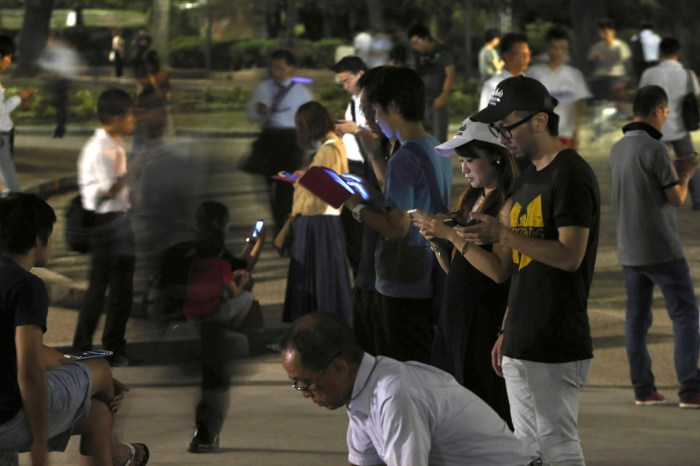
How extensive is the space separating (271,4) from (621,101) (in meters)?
19.0

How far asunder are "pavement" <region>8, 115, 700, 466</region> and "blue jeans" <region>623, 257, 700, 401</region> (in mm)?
151

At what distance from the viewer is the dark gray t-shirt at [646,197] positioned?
793 cm

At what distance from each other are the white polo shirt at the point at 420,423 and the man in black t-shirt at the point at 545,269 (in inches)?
25.5

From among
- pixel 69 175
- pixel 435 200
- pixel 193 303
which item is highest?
pixel 435 200

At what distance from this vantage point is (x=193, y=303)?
24.6 feet

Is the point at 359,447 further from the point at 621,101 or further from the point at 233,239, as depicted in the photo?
the point at 621,101

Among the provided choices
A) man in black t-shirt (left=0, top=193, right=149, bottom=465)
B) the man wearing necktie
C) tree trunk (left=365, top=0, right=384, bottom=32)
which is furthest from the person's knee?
tree trunk (left=365, top=0, right=384, bottom=32)

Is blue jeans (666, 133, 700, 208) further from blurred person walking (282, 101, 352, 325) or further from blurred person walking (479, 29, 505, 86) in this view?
blurred person walking (479, 29, 505, 86)

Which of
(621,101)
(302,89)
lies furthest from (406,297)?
(621,101)

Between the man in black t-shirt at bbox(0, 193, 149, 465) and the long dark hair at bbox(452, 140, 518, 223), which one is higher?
the long dark hair at bbox(452, 140, 518, 223)

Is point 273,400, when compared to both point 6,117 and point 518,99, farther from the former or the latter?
point 6,117

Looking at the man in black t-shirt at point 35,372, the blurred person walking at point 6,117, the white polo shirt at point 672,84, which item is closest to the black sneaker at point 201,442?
the man in black t-shirt at point 35,372

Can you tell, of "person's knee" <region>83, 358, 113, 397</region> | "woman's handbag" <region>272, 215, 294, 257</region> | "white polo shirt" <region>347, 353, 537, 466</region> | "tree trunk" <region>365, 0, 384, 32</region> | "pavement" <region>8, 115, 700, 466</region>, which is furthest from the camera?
"tree trunk" <region>365, 0, 384, 32</region>

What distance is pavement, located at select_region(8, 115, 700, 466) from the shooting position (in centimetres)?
725
